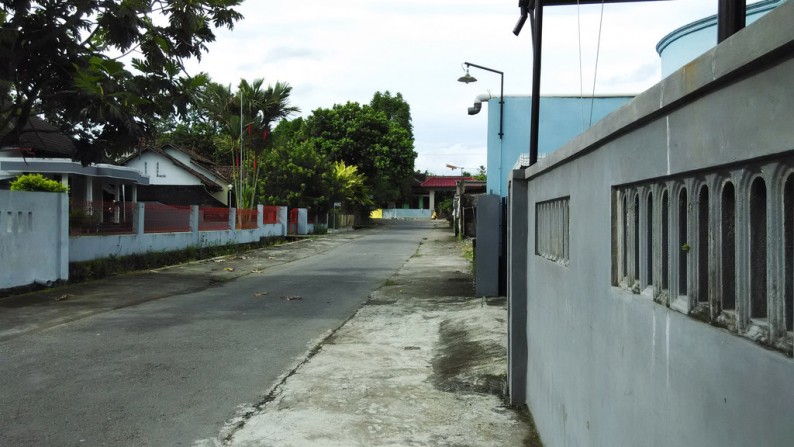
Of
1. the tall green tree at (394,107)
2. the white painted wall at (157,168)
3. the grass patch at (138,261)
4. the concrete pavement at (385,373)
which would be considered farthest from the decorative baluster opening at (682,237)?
the tall green tree at (394,107)

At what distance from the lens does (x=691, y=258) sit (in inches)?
84.0

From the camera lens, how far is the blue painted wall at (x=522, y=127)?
63.8ft

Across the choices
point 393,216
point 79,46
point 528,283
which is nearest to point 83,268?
point 79,46

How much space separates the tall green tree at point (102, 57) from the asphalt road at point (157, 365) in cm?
343

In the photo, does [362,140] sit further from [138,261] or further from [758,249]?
[758,249]

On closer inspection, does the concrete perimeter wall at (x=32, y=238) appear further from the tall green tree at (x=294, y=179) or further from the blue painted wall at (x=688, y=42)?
the tall green tree at (x=294, y=179)

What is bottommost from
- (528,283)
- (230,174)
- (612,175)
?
(528,283)

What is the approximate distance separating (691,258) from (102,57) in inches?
450

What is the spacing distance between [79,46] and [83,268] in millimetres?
4897

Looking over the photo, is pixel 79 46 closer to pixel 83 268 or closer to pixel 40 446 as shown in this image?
pixel 83 268

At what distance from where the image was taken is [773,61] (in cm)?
153

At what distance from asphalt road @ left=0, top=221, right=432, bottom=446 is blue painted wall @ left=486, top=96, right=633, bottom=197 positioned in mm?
8506

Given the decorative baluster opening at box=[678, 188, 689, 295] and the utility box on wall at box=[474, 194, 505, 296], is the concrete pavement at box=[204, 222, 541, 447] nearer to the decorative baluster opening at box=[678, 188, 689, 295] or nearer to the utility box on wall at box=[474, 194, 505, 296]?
the utility box on wall at box=[474, 194, 505, 296]

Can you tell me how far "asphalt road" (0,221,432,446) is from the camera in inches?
201
